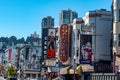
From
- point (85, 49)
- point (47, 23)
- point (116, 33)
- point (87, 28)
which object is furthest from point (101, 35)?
point (47, 23)

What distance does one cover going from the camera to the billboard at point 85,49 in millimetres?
62031

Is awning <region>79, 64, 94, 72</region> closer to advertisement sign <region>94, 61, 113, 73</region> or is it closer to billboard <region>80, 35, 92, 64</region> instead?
advertisement sign <region>94, 61, 113, 73</region>

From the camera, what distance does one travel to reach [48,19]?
574 feet

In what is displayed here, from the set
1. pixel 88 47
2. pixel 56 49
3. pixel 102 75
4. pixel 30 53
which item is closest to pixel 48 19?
pixel 30 53

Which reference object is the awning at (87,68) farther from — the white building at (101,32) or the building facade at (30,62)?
the building facade at (30,62)

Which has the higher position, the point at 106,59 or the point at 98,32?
the point at 98,32

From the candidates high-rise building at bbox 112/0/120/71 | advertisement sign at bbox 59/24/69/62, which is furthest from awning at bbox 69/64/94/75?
advertisement sign at bbox 59/24/69/62

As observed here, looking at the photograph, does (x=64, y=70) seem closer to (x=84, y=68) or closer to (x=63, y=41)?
(x=63, y=41)

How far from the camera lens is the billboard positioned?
204 ft

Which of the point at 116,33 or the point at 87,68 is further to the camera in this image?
the point at 87,68

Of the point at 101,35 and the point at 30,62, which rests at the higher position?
the point at 101,35

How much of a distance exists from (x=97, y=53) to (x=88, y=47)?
2660 mm

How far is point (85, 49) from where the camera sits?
207 ft

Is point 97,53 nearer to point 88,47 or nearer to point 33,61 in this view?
point 88,47
